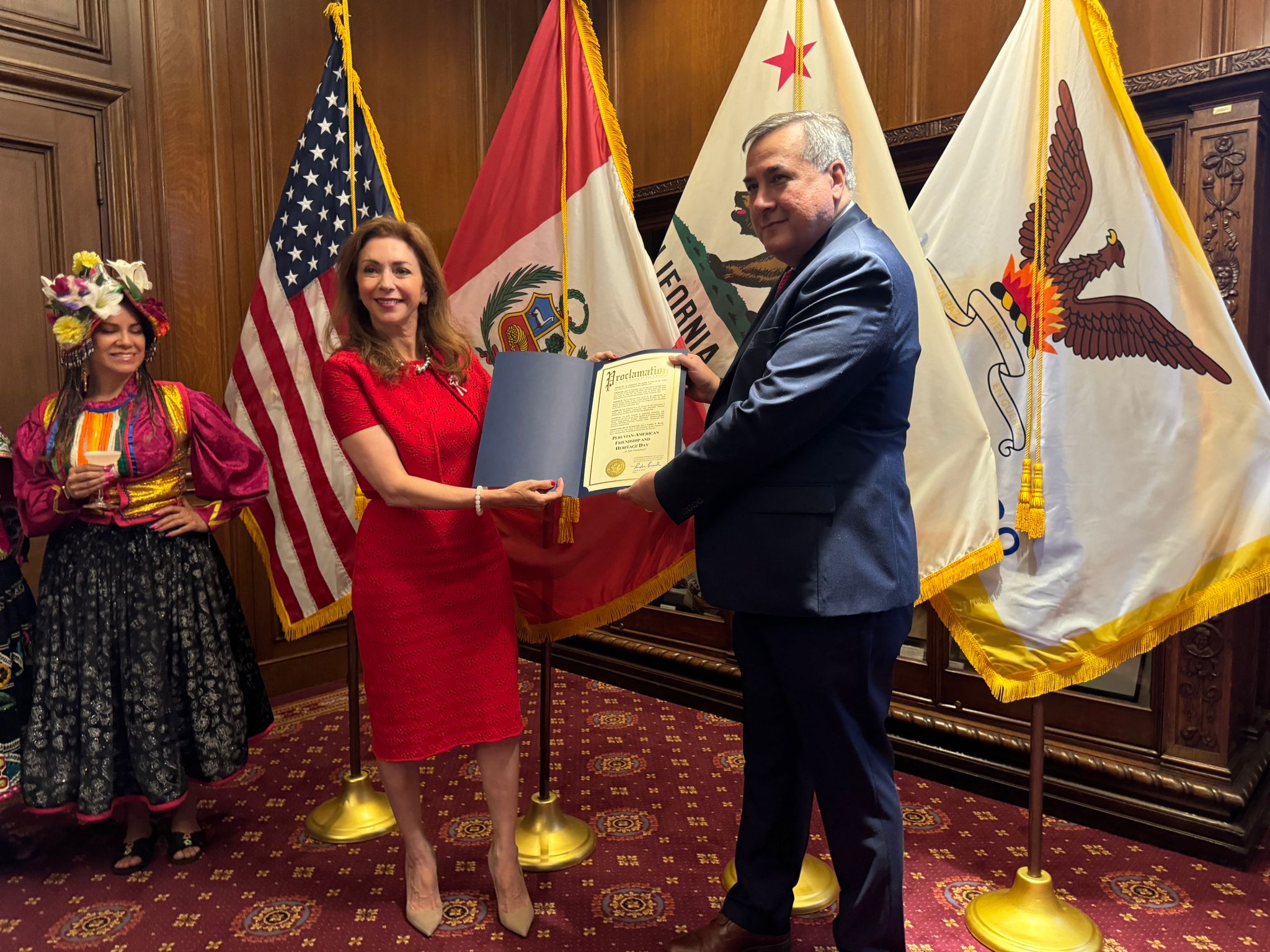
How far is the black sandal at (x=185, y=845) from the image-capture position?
7.31 feet

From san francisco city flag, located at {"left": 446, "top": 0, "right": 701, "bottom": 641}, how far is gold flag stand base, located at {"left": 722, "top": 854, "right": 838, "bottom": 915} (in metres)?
0.71

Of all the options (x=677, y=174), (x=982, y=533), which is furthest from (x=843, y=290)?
(x=677, y=174)

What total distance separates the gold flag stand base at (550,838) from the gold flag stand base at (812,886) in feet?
1.31

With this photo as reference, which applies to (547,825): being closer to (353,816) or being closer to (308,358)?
(353,816)

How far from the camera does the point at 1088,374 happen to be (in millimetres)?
1858

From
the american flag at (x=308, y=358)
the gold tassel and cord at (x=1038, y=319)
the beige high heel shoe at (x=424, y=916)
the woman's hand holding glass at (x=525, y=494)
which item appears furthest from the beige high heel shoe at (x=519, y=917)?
the gold tassel and cord at (x=1038, y=319)

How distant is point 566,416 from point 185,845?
1.62m

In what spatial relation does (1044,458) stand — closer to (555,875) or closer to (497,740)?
(497,740)

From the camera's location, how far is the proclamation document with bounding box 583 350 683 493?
164 cm

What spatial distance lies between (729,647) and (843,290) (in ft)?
7.06

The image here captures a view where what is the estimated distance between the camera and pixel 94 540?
2.18 meters

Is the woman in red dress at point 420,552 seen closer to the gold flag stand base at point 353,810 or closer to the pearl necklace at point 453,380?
the pearl necklace at point 453,380

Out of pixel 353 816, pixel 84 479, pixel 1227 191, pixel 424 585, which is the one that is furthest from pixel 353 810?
pixel 1227 191

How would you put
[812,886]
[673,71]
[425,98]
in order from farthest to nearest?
[425,98] < [673,71] < [812,886]
